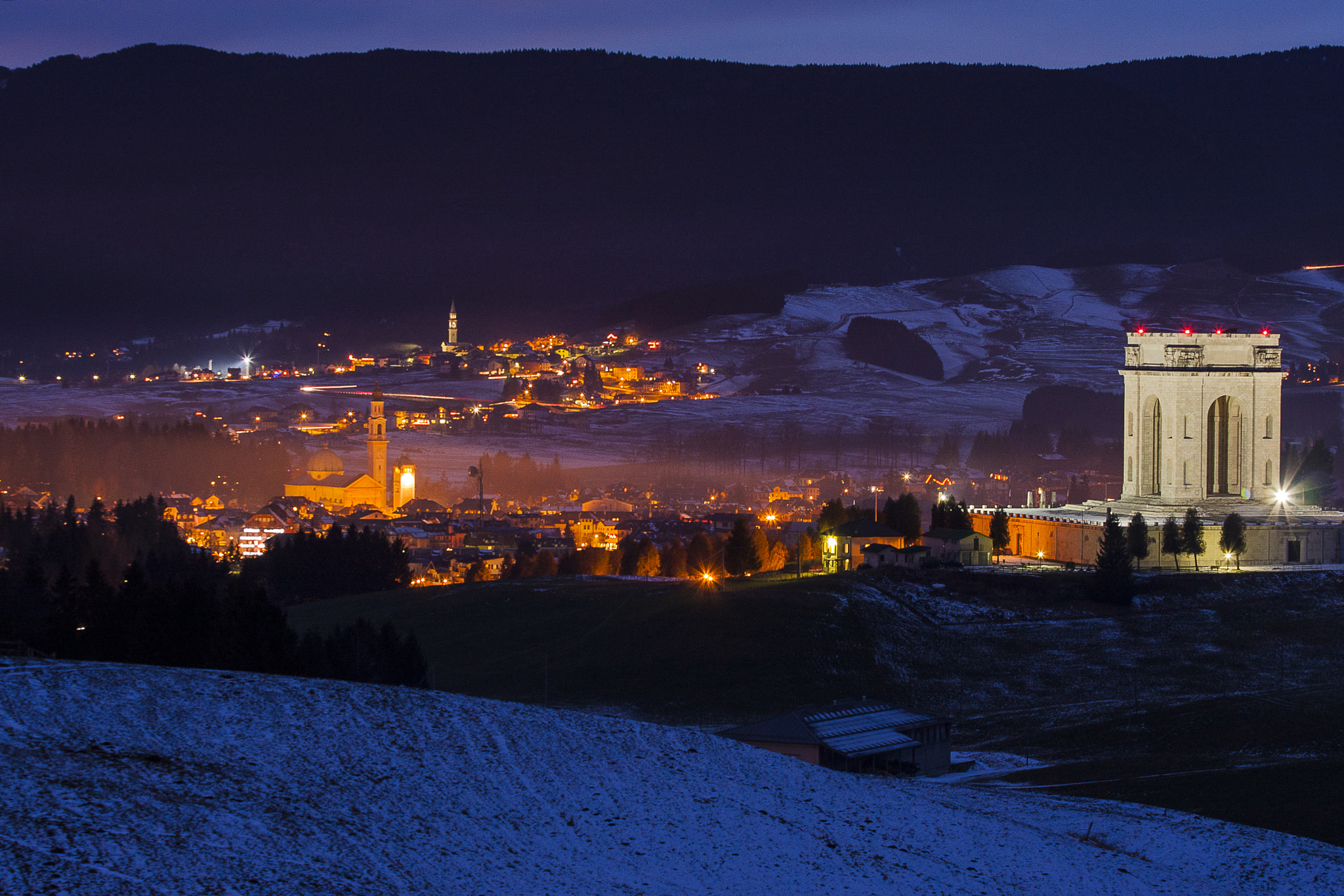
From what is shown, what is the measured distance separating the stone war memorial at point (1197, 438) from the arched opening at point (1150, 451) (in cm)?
4

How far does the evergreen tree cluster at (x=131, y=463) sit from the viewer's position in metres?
177

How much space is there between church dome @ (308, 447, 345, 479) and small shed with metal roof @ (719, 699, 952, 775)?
148733 millimetres

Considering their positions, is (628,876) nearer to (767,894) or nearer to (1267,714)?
(767,894)

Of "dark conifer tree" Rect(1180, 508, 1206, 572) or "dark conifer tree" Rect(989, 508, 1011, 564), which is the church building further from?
"dark conifer tree" Rect(1180, 508, 1206, 572)

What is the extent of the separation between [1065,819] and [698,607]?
96.7 ft

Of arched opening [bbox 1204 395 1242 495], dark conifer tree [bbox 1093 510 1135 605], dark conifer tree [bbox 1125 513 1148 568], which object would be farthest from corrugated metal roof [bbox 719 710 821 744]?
arched opening [bbox 1204 395 1242 495]

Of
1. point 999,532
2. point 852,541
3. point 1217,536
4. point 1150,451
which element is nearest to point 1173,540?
point 1217,536

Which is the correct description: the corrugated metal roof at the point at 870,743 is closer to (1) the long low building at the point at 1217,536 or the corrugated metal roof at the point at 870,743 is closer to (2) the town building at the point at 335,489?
(1) the long low building at the point at 1217,536

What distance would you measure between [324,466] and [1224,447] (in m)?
131

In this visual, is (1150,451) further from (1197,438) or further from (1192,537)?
(1192,537)

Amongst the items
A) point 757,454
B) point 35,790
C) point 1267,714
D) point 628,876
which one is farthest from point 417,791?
point 757,454

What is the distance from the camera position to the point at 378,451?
603 ft

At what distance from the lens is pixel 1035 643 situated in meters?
55.4

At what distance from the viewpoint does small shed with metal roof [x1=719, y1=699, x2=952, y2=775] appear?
37.0m
